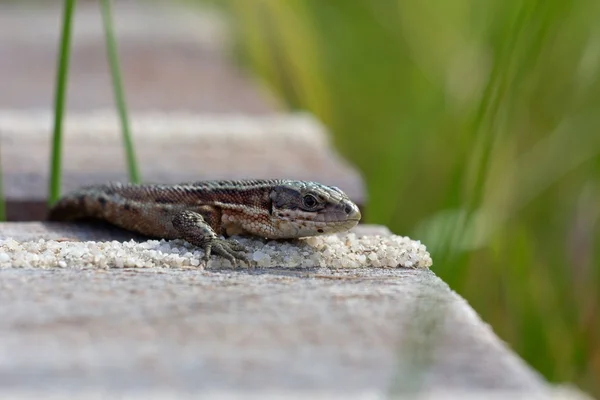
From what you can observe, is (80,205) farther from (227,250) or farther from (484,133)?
(484,133)

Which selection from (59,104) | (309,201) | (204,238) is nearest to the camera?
(204,238)

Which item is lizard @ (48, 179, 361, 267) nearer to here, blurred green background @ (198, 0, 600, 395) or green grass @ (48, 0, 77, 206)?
green grass @ (48, 0, 77, 206)

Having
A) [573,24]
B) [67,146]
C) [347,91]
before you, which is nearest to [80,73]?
[347,91]

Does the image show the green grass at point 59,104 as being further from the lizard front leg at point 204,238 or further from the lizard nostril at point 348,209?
the lizard nostril at point 348,209

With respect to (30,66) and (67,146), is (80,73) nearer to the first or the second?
(30,66)

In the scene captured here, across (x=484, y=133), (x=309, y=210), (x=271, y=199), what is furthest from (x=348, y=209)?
(x=484, y=133)

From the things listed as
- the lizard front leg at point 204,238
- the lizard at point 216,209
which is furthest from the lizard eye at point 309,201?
the lizard front leg at point 204,238
